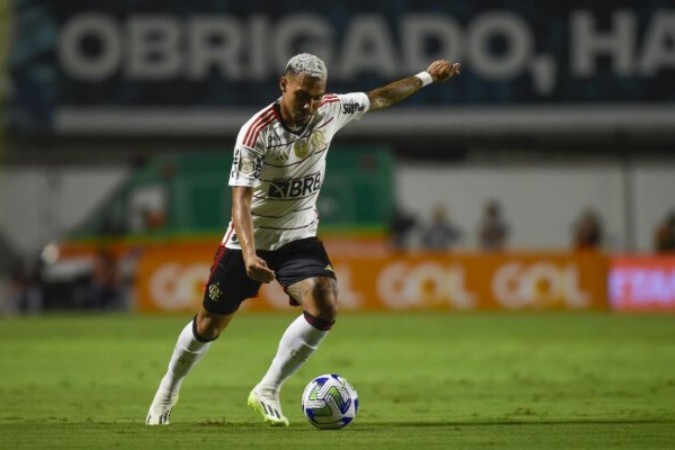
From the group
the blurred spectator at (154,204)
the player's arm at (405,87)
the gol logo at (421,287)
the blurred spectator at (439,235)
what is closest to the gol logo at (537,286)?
the gol logo at (421,287)

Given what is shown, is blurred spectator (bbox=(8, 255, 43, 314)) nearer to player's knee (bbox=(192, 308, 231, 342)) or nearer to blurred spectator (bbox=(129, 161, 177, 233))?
blurred spectator (bbox=(129, 161, 177, 233))

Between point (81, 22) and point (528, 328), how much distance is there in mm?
14490

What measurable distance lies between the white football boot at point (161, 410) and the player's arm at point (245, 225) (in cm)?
127

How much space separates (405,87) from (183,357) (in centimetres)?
235

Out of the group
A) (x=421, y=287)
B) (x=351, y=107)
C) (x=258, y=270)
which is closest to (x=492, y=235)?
(x=421, y=287)

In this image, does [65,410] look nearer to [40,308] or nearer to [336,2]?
[40,308]

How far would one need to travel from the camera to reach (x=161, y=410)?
31.8 feet

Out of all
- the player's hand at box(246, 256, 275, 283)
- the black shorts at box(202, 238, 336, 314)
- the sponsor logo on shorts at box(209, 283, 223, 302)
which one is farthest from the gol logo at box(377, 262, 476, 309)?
the player's hand at box(246, 256, 275, 283)

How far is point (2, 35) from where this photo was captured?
101 ft

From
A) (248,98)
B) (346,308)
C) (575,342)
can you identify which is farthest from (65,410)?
(248,98)

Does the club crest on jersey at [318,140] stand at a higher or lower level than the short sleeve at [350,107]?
lower

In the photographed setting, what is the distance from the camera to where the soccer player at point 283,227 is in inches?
358

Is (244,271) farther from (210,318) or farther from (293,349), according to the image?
(293,349)

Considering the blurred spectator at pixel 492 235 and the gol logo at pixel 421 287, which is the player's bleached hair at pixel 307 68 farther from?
the blurred spectator at pixel 492 235
